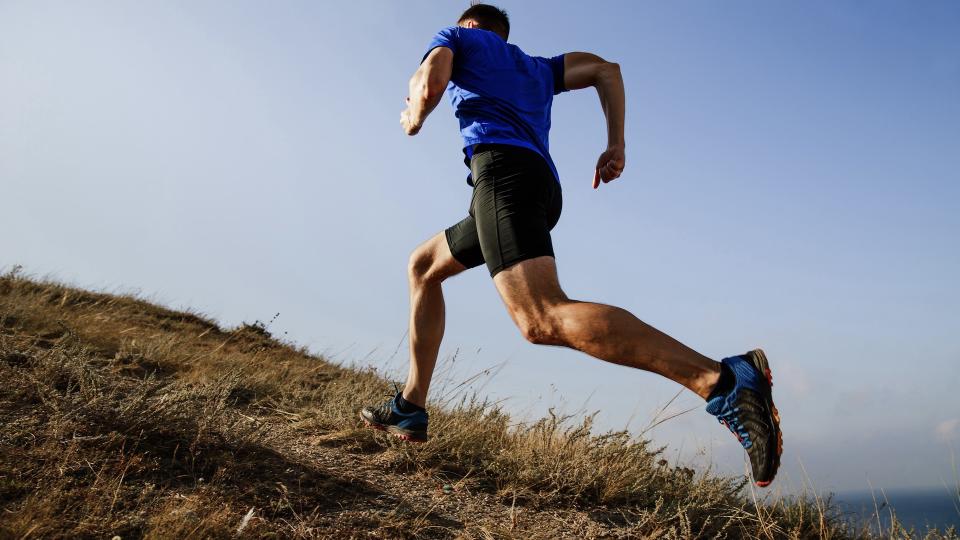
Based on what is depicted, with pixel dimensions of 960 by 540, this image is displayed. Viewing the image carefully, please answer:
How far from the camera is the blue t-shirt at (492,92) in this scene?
2615 millimetres

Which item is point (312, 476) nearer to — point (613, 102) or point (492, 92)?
point (492, 92)

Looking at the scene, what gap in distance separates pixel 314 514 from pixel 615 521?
137cm

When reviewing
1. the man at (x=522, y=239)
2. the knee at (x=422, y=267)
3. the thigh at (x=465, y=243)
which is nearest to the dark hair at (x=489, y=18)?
the man at (x=522, y=239)

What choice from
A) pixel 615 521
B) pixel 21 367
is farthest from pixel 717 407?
pixel 21 367

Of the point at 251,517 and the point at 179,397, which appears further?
the point at 179,397

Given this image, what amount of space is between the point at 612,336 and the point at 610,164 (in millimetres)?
1070

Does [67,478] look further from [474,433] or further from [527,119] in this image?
[527,119]

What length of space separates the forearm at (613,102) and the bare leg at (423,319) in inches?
37.1

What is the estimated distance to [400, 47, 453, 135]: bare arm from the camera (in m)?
2.39

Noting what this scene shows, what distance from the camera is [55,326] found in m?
5.59

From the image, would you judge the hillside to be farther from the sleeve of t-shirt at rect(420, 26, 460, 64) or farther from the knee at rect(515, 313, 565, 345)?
the sleeve of t-shirt at rect(420, 26, 460, 64)

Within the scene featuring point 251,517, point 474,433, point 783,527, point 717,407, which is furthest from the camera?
point 474,433

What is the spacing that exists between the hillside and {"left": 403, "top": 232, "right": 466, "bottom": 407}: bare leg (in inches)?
17.5

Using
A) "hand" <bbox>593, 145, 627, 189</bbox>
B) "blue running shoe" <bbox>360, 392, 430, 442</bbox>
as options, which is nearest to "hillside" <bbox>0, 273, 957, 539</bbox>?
"blue running shoe" <bbox>360, 392, 430, 442</bbox>
